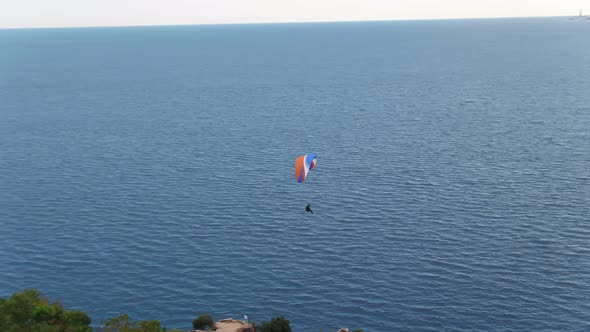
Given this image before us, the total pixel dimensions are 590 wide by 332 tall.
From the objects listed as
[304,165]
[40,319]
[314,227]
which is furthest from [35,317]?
[314,227]

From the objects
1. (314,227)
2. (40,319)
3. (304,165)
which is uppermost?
(314,227)

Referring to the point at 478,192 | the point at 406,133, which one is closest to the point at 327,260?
the point at 478,192

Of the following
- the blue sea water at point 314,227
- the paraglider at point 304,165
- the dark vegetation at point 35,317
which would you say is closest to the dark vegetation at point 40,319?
the dark vegetation at point 35,317

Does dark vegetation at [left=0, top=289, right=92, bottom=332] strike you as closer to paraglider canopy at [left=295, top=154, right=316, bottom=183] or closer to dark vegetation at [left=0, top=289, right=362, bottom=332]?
dark vegetation at [left=0, top=289, right=362, bottom=332]

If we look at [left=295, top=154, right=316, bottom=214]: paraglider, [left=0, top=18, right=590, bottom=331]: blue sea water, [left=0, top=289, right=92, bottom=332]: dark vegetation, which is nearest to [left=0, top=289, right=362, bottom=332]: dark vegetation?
[left=0, top=289, right=92, bottom=332]: dark vegetation

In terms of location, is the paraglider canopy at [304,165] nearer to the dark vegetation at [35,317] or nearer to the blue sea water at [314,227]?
the blue sea water at [314,227]

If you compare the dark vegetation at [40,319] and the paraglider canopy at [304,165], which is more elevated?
the paraglider canopy at [304,165]

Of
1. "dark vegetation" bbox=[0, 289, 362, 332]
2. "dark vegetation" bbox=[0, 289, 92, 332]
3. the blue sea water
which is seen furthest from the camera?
the blue sea water

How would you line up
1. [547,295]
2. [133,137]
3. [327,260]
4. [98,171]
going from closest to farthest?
[547,295]
[327,260]
[98,171]
[133,137]

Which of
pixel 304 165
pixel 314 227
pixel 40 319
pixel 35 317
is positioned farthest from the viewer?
A: pixel 314 227

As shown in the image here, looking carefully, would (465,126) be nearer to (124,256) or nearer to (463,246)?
(463,246)

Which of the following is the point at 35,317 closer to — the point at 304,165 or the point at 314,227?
the point at 304,165
